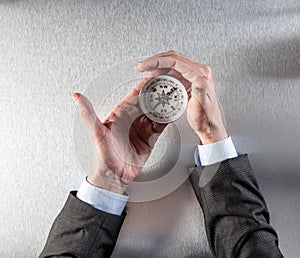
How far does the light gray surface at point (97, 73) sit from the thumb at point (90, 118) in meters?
0.06

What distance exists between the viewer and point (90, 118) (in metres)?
0.65

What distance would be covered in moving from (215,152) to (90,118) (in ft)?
0.57

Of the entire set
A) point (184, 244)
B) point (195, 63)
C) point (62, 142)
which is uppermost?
point (195, 63)

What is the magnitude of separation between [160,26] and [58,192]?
0.27m

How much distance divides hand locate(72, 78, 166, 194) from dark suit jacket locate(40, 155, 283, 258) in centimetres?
5

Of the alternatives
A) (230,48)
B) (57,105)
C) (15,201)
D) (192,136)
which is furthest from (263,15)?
(15,201)

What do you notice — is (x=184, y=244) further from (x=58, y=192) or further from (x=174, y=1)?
(x=174, y=1)

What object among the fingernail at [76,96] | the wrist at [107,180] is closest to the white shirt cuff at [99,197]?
the wrist at [107,180]

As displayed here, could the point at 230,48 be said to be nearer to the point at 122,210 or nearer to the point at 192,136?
the point at 192,136

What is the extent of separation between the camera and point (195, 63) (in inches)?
27.0

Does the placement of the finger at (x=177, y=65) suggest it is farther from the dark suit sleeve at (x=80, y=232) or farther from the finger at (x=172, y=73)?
the dark suit sleeve at (x=80, y=232)

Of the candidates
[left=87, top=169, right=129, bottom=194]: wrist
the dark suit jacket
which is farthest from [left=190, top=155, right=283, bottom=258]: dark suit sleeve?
[left=87, top=169, right=129, bottom=194]: wrist

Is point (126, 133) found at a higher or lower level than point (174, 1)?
lower

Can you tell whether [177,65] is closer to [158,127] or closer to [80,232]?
[158,127]
